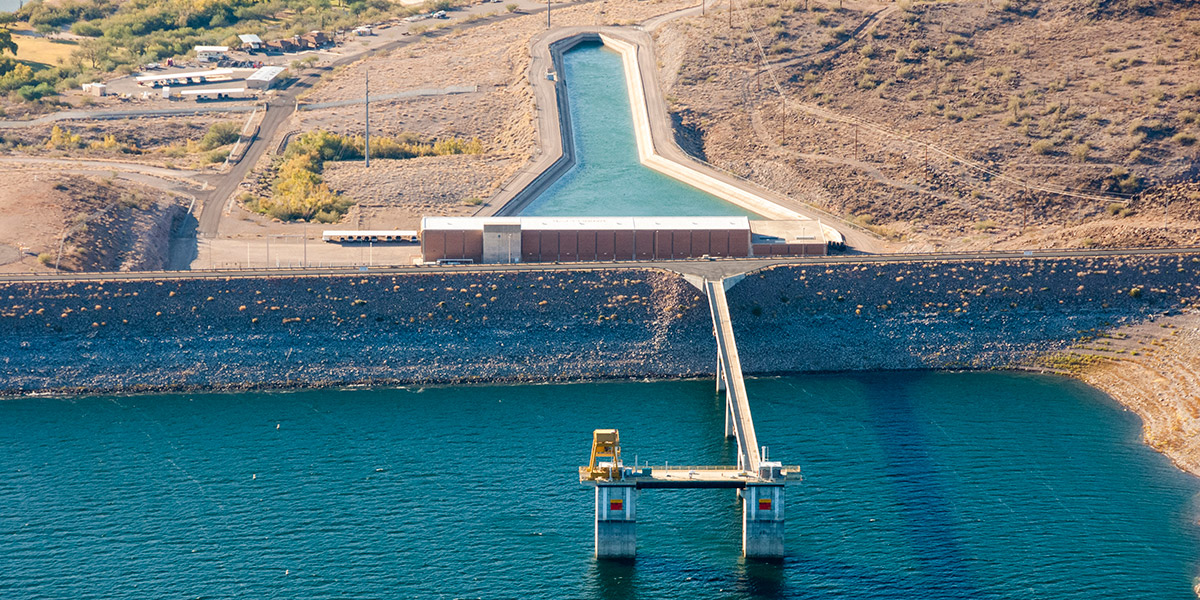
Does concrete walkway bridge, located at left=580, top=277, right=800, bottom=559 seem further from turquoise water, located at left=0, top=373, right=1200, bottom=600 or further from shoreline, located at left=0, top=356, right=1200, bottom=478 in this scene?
shoreline, located at left=0, top=356, right=1200, bottom=478

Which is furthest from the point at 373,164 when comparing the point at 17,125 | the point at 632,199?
the point at 17,125

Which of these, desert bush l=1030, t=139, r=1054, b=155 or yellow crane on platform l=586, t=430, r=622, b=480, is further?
desert bush l=1030, t=139, r=1054, b=155

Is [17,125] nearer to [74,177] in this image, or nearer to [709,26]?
[74,177]

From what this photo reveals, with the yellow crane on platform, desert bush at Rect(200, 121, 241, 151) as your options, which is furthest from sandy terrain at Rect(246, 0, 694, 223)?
the yellow crane on platform

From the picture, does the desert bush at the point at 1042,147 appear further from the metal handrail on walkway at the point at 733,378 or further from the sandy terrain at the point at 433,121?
the sandy terrain at the point at 433,121

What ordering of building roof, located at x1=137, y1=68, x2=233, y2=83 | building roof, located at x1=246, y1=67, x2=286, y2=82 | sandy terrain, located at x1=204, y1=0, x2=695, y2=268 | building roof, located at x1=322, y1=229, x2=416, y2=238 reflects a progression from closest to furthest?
building roof, located at x1=322, y1=229, x2=416, y2=238 → sandy terrain, located at x1=204, y1=0, x2=695, y2=268 → building roof, located at x1=246, y1=67, x2=286, y2=82 → building roof, located at x1=137, y1=68, x2=233, y2=83

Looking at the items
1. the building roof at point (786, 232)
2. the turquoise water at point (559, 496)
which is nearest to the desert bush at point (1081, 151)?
the building roof at point (786, 232)
